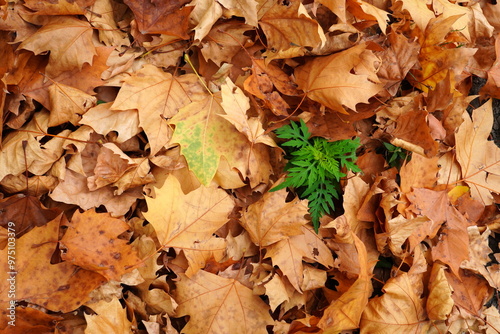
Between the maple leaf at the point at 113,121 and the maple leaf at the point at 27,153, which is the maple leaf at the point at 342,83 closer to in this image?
the maple leaf at the point at 113,121

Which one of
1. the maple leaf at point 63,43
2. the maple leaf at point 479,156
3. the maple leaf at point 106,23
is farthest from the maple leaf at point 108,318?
the maple leaf at point 479,156

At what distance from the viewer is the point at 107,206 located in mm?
1714

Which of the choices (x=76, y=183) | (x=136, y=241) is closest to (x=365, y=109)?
(x=136, y=241)

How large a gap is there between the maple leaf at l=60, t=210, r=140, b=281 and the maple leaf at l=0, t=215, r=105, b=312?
0.04 meters

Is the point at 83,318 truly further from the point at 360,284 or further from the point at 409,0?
the point at 409,0

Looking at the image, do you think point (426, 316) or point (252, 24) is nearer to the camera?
point (252, 24)

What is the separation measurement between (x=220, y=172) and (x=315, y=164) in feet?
1.38

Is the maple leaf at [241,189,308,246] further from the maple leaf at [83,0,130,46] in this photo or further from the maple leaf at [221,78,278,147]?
the maple leaf at [83,0,130,46]

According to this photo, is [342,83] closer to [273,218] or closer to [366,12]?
[366,12]

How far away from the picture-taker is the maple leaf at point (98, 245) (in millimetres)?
1627

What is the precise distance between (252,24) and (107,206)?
38.7 inches

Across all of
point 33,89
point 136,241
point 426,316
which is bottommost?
point 426,316

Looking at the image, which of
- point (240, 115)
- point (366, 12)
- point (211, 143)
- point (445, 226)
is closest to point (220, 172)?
point (211, 143)

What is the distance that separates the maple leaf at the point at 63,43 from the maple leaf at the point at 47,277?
0.62 metres
